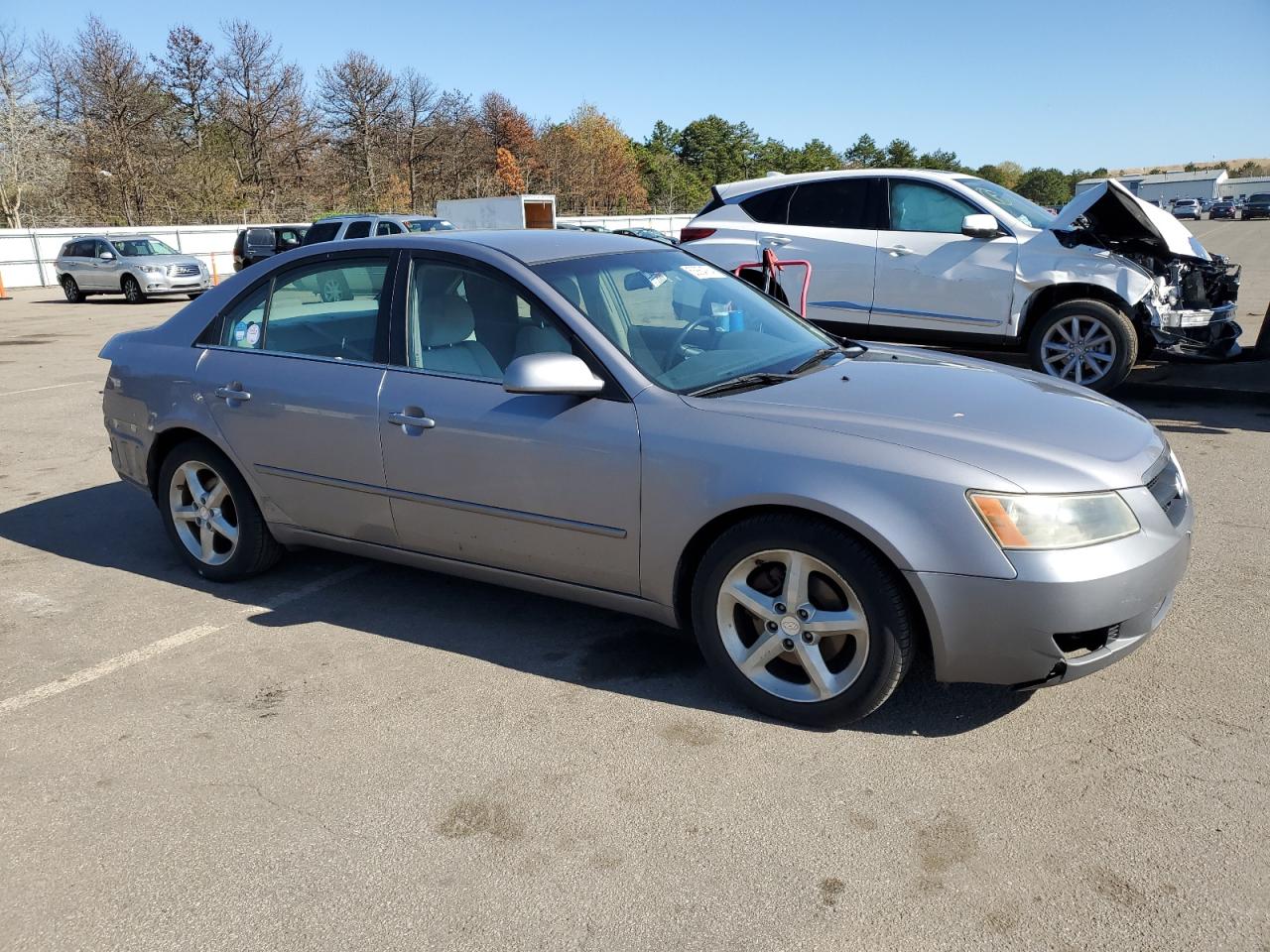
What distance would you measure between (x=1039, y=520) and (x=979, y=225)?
5.79 metres

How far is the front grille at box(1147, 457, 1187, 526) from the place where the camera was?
313cm

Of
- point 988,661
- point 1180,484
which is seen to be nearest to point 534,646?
point 988,661

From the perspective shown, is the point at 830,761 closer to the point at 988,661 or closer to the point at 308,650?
the point at 988,661

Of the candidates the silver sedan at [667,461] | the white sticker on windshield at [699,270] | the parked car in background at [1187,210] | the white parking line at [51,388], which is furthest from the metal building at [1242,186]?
the silver sedan at [667,461]

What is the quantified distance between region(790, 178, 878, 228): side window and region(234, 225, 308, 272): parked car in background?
54.9ft

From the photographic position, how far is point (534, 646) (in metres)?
3.95

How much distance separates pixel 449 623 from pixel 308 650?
581mm

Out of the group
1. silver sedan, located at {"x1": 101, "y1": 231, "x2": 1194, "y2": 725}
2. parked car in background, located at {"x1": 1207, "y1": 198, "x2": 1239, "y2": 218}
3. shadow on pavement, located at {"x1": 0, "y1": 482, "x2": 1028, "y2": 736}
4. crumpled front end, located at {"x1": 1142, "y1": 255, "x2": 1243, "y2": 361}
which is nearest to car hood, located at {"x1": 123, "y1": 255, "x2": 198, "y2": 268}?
shadow on pavement, located at {"x1": 0, "y1": 482, "x2": 1028, "y2": 736}

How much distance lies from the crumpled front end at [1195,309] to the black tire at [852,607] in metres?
6.08

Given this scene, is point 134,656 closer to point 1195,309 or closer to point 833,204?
point 833,204

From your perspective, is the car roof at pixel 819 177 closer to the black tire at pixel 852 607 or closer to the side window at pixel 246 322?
the side window at pixel 246 322

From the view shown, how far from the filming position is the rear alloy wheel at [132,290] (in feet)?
77.3

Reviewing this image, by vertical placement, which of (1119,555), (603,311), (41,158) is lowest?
(1119,555)

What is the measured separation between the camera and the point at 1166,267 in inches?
319
